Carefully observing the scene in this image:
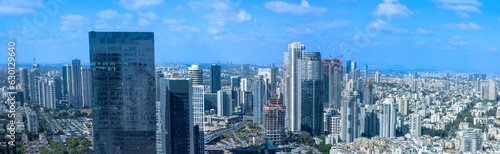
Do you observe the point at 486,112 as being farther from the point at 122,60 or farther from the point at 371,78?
the point at 122,60

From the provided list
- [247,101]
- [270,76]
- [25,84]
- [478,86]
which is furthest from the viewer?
[247,101]

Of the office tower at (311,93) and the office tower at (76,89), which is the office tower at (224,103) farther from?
the office tower at (76,89)

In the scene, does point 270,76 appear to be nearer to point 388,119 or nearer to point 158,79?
point 388,119

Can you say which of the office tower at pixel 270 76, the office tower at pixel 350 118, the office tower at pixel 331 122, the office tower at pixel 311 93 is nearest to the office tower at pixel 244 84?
the office tower at pixel 270 76

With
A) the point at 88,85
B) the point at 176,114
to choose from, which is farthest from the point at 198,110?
the point at 88,85

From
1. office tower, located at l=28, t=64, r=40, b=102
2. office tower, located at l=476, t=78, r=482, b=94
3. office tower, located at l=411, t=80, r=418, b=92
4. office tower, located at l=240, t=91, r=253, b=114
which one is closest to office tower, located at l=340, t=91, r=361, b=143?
office tower, located at l=411, t=80, r=418, b=92

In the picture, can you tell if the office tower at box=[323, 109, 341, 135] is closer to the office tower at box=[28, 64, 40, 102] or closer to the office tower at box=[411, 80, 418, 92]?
the office tower at box=[411, 80, 418, 92]
